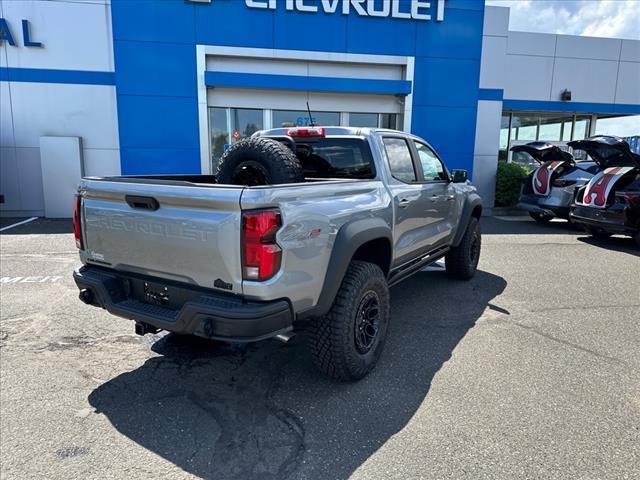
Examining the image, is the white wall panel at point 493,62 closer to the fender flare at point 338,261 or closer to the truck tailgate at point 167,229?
the fender flare at point 338,261

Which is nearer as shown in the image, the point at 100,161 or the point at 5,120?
the point at 5,120

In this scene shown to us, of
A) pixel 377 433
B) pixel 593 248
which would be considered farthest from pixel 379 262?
pixel 593 248

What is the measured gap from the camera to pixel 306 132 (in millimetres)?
4191

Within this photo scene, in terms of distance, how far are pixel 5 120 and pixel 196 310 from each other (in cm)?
1189

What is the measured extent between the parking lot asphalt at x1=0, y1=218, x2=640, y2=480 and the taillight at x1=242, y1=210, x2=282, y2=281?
1.03m

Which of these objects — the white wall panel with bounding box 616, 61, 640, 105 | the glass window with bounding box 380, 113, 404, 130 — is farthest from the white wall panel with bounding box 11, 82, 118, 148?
the white wall panel with bounding box 616, 61, 640, 105

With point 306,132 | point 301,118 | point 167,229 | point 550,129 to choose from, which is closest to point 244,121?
point 301,118

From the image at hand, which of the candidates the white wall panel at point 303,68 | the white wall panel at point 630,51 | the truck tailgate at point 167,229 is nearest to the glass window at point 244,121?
the white wall panel at point 303,68

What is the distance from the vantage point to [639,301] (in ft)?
17.6

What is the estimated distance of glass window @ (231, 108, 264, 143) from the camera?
12258 mm

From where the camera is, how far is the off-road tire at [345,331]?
3.07 m

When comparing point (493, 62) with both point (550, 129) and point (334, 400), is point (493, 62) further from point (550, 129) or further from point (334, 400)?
point (334, 400)

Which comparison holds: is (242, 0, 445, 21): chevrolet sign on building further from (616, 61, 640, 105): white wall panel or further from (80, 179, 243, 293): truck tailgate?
(80, 179, 243, 293): truck tailgate

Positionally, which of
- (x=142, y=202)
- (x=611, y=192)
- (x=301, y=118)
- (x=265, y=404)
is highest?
(x=301, y=118)
